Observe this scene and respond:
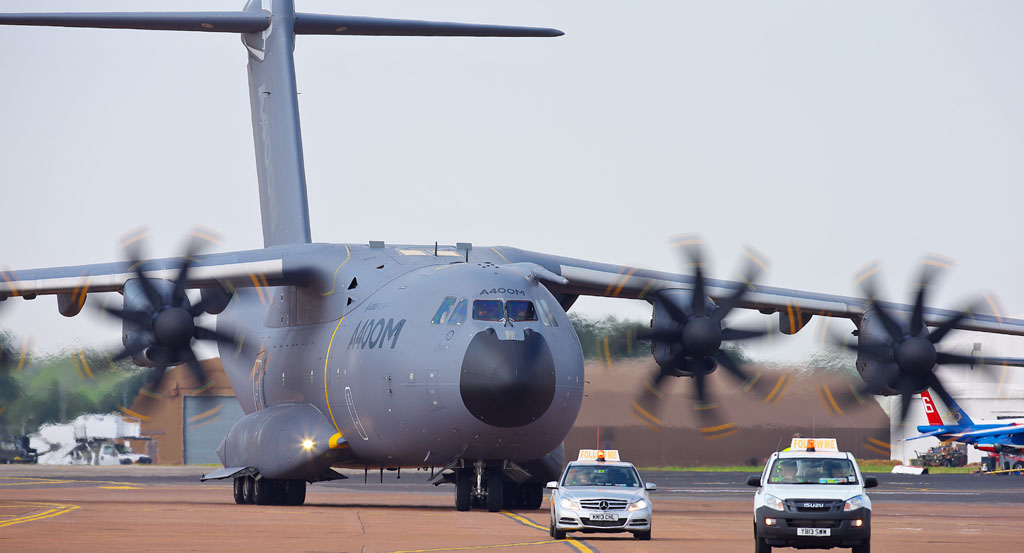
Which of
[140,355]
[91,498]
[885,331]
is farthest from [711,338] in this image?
[91,498]

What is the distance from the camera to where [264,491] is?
87.8ft

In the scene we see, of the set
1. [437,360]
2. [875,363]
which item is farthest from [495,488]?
[875,363]

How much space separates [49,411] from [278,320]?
70.5 ft

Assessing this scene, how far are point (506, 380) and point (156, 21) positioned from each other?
1210 centimetres

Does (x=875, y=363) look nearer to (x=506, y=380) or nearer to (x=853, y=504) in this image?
(x=506, y=380)

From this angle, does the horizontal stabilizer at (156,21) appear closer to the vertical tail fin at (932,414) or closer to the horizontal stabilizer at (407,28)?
the horizontal stabilizer at (407,28)

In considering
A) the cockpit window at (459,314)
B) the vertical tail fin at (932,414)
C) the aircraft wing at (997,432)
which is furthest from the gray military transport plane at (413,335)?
the vertical tail fin at (932,414)

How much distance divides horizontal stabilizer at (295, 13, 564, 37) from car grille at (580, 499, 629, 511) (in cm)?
1323

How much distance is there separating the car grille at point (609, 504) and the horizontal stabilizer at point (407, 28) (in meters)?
13.2

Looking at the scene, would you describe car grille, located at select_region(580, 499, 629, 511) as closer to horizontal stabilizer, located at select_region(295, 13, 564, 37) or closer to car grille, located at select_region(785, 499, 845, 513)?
car grille, located at select_region(785, 499, 845, 513)

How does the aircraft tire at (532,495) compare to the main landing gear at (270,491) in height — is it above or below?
below

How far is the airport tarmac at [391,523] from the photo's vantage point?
Result: 1681 cm

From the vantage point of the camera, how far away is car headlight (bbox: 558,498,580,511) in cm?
1877

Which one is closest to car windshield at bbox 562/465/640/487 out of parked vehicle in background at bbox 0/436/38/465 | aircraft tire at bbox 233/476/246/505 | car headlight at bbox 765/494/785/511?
car headlight at bbox 765/494/785/511
